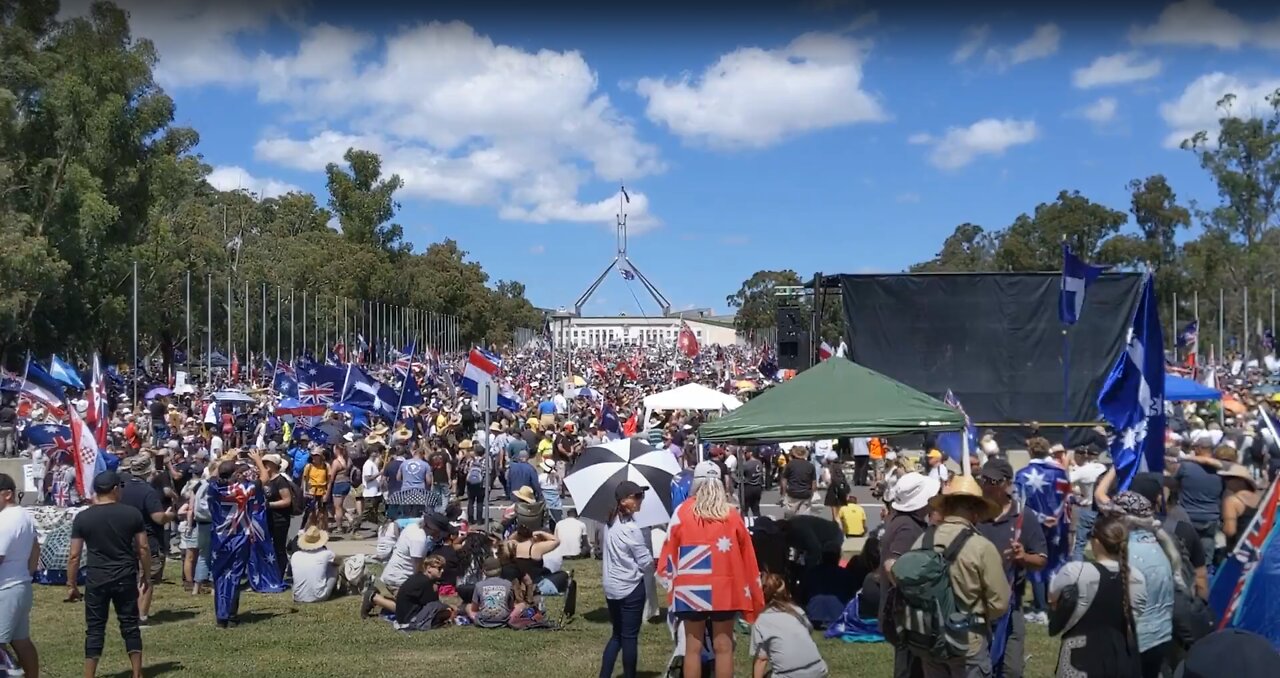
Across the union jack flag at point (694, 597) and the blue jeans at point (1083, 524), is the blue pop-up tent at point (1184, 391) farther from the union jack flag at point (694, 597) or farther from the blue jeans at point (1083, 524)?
the union jack flag at point (694, 597)

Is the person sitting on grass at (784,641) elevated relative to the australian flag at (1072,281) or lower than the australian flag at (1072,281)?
lower

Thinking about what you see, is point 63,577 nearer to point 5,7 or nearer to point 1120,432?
point 1120,432

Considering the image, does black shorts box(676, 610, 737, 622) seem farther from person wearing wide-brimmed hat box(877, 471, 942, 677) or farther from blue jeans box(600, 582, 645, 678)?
person wearing wide-brimmed hat box(877, 471, 942, 677)

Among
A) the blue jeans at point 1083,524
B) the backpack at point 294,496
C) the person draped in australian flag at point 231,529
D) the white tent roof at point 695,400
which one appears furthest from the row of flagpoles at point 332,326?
the blue jeans at point 1083,524

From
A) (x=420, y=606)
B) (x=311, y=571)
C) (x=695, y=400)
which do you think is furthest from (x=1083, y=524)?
(x=695, y=400)

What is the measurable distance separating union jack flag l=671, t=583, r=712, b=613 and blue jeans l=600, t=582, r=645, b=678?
0.82 m

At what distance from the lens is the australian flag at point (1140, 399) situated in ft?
30.5

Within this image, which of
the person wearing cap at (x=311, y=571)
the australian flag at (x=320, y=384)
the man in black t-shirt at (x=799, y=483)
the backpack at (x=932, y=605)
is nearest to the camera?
the backpack at (x=932, y=605)

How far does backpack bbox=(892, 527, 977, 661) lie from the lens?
5086 mm

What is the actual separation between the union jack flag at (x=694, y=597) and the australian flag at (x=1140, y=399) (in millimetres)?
4144

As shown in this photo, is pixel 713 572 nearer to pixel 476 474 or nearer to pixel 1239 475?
pixel 1239 475

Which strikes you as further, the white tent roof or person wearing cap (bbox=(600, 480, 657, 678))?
the white tent roof

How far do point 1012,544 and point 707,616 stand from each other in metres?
1.82

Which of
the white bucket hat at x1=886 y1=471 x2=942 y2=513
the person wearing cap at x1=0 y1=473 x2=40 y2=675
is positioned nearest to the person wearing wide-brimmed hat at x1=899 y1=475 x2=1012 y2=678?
the white bucket hat at x1=886 y1=471 x2=942 y2=513
